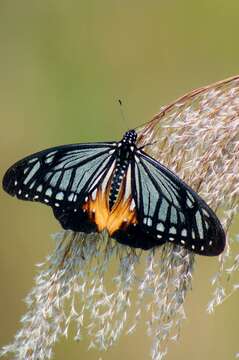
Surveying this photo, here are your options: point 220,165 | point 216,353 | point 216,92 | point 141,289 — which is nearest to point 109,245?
point 141,289

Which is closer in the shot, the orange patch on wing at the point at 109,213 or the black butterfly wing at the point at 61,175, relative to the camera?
the orange patch on wing at the point at 109,213

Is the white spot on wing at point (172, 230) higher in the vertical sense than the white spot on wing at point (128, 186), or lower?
lower

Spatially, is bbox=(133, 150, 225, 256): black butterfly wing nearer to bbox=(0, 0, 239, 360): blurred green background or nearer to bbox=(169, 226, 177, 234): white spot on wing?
bbox=(169, 226, 177, 234): white spot on wing

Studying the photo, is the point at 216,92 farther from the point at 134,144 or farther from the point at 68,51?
the point at 68,51

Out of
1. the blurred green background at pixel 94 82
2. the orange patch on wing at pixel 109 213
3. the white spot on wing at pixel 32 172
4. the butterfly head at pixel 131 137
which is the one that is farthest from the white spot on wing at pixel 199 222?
the blurred green background at pixel 94 82

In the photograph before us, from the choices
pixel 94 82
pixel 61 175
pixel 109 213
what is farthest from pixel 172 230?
pixel 94 82

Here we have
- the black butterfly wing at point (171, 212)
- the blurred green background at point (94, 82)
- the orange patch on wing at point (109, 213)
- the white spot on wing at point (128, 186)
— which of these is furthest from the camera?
the blurred green background at point (94, 82)

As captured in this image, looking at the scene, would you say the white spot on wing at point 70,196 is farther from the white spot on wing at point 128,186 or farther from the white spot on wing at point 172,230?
the white spot on wing at point 172,230
